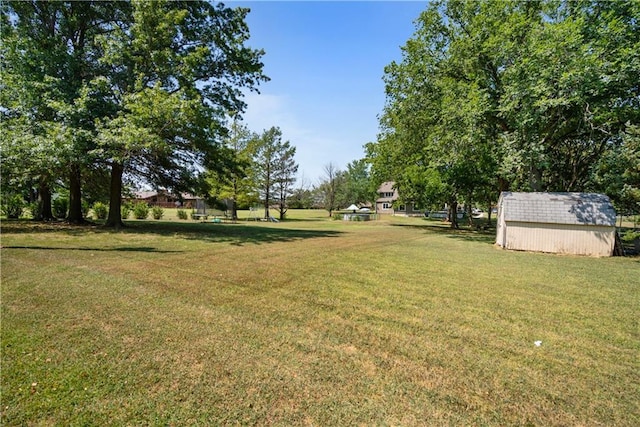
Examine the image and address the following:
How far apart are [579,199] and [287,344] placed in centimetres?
1491

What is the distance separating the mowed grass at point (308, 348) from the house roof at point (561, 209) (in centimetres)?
653

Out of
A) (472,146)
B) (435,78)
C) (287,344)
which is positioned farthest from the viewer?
(435,78)

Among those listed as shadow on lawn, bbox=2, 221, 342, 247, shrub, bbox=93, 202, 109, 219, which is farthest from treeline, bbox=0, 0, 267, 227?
shrub, bbox=93, 202, 109, 219

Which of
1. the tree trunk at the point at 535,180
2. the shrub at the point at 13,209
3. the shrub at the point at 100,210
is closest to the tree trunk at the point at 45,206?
the shrub at the point at 13,209

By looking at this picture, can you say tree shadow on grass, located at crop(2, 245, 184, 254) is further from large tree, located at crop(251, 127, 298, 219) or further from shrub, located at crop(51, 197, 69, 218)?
large tree, located at crop(251, 127, 298, 219)

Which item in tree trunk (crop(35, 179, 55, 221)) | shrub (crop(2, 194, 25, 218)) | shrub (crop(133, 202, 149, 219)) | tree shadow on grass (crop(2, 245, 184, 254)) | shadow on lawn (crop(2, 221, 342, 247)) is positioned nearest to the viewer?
tree shadow on grass (crop(2, 245, 184, 254))

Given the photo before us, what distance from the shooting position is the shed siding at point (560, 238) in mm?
12484

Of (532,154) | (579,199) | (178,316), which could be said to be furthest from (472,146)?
(178,316)

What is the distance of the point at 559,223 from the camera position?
42.6ft

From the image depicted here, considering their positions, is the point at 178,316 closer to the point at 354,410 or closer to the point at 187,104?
the point at 354,410

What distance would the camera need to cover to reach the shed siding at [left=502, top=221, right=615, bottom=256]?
12484mm

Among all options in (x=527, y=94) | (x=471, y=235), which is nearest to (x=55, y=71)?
(x=527, y=94)

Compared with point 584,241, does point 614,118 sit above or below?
above

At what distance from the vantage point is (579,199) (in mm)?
13109
